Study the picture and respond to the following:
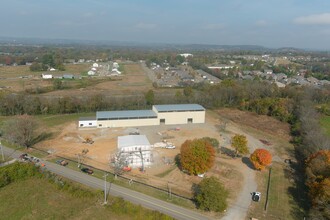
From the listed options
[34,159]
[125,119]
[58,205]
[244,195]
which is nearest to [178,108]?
[125,119]

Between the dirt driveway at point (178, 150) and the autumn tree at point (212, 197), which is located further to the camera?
the dirt driveway at point (178, 150)

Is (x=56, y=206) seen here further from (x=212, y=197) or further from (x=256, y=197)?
(x=256, y=197)

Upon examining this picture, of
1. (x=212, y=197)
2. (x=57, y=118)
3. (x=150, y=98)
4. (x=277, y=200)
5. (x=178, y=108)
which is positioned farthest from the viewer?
(x=150, y=98)

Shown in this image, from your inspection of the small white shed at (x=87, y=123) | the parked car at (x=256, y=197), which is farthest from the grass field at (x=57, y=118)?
the parked car at (x=256, y=197)

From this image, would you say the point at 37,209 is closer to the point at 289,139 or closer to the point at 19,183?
the point at 19,183

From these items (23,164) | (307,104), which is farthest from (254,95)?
(23,164)

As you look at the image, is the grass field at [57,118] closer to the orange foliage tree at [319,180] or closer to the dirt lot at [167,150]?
the dirt lot at [167,150]

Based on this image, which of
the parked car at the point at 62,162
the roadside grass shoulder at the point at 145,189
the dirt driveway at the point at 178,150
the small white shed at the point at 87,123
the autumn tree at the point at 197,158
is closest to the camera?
the roadside grass shoulder at the point at 145,189
